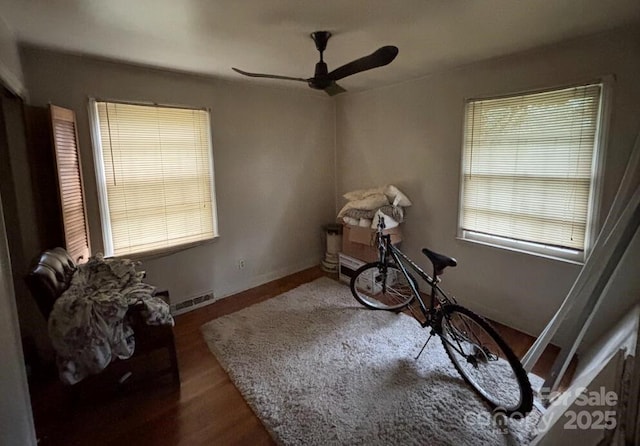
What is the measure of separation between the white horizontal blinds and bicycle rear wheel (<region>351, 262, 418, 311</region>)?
2.95 ft

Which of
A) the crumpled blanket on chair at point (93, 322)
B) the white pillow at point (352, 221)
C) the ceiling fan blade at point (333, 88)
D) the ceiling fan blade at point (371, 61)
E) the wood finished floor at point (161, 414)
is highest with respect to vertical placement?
the ceiling fan blade at point (371, 61)

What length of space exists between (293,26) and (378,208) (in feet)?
6.83

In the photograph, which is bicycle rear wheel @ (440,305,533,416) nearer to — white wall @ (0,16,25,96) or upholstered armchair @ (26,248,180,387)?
upholstered armchair @ (26,248,180,387)

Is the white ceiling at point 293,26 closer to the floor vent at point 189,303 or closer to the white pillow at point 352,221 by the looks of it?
the white pillow at point 352,221

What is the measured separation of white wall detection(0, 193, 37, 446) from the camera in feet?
3.85

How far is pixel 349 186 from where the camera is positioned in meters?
4.40

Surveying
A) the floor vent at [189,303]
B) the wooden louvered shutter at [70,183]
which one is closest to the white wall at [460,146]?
the floor vent at [189,303]

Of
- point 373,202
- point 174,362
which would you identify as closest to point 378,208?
point 373,202

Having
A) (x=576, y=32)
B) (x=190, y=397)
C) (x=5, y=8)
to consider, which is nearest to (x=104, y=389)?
(x=190, y=397)

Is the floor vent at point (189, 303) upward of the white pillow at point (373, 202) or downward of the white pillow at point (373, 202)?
downward

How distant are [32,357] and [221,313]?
1452mm

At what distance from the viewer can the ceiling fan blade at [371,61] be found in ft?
5.66

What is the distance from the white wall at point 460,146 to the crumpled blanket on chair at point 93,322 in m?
2.73

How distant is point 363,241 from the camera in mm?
3672
